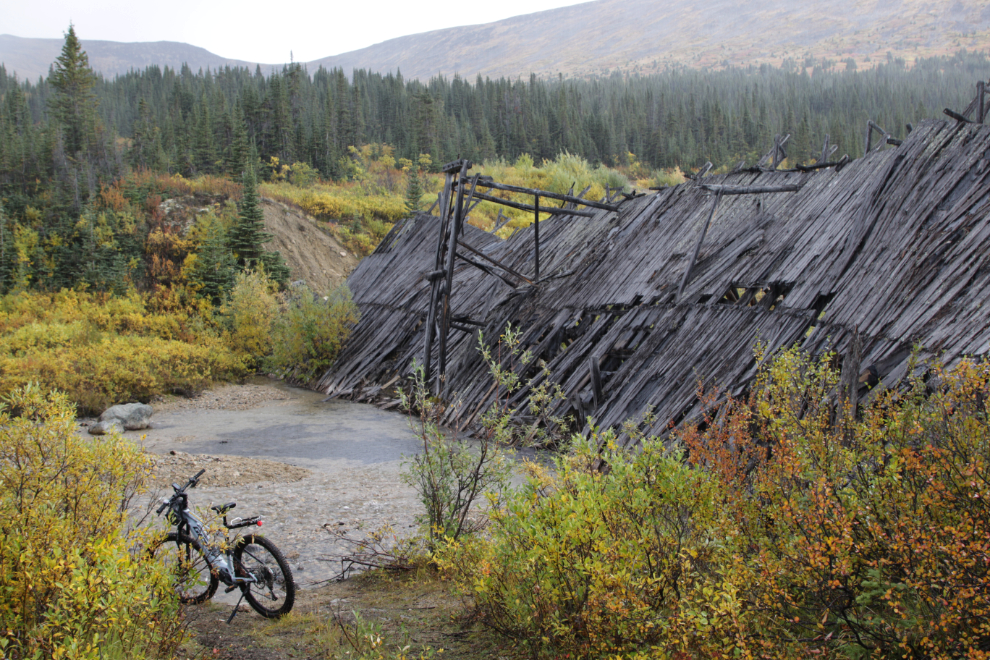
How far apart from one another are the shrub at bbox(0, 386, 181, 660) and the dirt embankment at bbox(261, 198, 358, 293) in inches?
1190

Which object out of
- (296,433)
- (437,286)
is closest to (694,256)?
(437,286)

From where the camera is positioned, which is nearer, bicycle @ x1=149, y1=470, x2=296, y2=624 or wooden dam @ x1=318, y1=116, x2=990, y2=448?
bicycle @ x1=149, y1=470, x2=296, y2=624

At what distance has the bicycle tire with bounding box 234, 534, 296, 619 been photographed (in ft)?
17.7

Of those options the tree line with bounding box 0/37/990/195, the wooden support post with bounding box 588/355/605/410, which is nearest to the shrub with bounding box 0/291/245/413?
the tree line with bounding box 0/37/990/195

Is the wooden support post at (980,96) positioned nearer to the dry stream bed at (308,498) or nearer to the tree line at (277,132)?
the dry stream bed at (308,498)

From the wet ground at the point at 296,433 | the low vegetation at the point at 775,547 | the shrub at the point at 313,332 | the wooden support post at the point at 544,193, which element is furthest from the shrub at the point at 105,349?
the low vegetation at the point at 775,547

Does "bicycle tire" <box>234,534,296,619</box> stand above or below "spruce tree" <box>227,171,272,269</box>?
below

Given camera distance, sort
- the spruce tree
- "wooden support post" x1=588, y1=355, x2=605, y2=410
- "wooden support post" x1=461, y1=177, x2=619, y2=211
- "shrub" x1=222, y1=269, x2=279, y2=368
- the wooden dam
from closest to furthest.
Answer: the wooden dam → "wooden support post" x1=588, y1=355, x2=605, y2=410 → "wooden support post" x1=461, y1=177, x2=619, y2=211 → "shrub" x1=222, y1=269, x2=279, y2=368 → the spruce tree

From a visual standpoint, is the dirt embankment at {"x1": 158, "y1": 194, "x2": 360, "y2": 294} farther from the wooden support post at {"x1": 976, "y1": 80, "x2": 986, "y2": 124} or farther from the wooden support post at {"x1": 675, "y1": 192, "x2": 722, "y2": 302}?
the wooden support post at {"x1": 976, "y1": 80, "x2": 986, "y2": 124}

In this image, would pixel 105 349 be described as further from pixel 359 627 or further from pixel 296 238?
pixel 359 627

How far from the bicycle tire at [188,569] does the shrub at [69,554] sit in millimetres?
217

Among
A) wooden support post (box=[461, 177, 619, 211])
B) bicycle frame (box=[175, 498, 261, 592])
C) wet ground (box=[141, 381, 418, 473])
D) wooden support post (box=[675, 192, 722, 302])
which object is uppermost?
wooden support post (box=[461, 177, 619, 211])

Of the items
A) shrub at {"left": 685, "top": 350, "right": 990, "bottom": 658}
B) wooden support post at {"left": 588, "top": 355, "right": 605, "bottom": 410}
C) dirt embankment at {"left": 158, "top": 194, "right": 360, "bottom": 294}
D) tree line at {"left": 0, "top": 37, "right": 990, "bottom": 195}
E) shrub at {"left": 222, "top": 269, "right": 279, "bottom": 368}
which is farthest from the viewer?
tree line at {"left": 0, "top": 37, "right": 990, "bottom": 195}

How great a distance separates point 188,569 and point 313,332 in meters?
17.0
